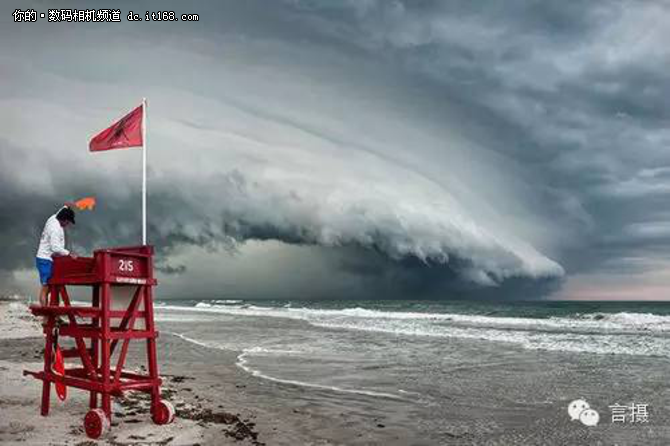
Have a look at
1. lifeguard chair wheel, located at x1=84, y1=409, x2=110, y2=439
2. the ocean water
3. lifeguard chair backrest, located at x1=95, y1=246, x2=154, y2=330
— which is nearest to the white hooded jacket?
lifeguard chair backrest, located at x1=95, y1=246, x2=154, y2=330

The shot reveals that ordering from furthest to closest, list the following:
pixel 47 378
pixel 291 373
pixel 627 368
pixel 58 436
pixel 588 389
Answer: pixel 627 368, pixel 291 373, pixel 588 389, pixel 47 378, pixel 58 436

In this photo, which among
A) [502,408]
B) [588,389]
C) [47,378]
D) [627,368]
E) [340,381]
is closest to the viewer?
[47,378]

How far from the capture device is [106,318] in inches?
322

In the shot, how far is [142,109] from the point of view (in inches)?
391

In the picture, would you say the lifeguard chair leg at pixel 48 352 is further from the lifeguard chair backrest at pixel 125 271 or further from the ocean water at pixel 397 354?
the ocean water at pixel 397 354

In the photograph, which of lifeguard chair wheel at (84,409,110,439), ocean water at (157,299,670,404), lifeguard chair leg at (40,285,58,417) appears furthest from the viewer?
ocean water at (157,299,670,404)

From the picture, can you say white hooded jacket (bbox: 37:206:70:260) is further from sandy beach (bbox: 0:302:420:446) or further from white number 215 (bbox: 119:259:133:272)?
sandy beach (bbox: 0:302:420:446)

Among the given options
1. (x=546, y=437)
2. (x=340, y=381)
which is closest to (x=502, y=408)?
(x=546, y=437)

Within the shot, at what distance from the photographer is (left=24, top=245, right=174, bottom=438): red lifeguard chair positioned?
813cm

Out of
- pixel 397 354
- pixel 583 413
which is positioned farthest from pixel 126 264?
pixel 397 354

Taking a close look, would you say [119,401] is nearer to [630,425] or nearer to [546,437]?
[546,437]

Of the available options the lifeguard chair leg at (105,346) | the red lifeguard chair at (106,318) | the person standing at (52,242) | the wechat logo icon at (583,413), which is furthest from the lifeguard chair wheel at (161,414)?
the wechat logo icon at (583,413)

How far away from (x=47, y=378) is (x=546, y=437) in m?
7.45

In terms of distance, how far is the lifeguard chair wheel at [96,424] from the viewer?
7.93 metres
